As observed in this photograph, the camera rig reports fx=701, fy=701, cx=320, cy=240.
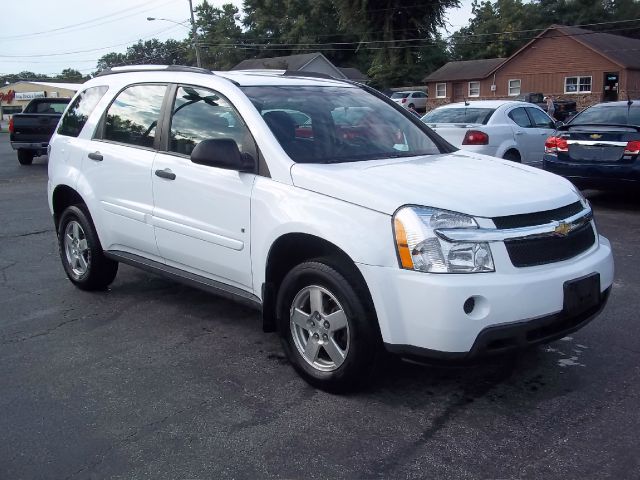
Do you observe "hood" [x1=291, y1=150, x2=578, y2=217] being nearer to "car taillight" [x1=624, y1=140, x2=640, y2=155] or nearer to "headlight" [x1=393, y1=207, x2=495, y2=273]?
"headlight" [x1=393, y1=207, x2=495, y2=273]

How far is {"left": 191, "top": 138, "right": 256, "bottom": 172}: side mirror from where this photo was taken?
4.30m

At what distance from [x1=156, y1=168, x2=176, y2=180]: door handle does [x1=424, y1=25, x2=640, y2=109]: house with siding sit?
46.3m

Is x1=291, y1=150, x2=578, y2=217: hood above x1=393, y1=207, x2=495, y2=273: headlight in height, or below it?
above

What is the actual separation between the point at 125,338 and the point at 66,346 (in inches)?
15.9

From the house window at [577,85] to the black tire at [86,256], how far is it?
48.5m

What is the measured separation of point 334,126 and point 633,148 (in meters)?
6.21

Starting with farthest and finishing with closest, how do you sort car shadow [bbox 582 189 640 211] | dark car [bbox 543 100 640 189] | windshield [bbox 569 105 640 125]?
1. car shadow [bbox 582 189 640 211]
2. windshield [bbox 569 105 640 125]
3. dark car [bbox 543 100 640 189]

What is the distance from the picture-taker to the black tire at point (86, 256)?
231 inches

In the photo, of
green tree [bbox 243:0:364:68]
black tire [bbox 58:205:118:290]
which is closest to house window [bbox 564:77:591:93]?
green tree [bbox 243:0:364:68]

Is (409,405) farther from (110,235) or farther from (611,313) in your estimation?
(110,235)

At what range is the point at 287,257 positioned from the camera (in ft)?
14.1

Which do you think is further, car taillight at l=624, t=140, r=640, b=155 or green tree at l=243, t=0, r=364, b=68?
green tree at l=243, t=0, r=364, b=68

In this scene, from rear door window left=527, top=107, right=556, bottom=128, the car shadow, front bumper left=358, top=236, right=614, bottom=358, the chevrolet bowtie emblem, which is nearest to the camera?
front bumper left=358, top=236, right=614, bottom=358

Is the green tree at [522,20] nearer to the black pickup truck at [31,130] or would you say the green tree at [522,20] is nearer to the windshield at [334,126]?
the black pickup truck at [31,130]
